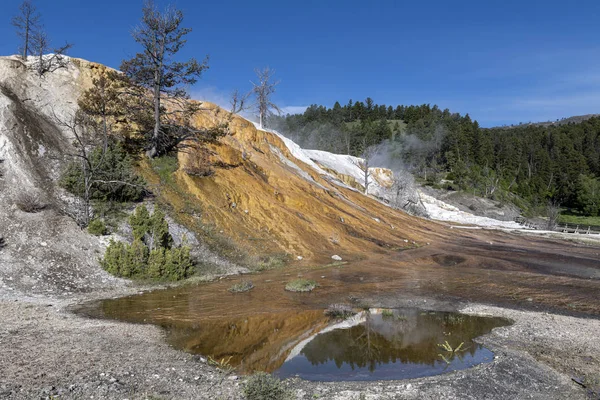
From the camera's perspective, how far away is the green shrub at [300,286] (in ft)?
55.5

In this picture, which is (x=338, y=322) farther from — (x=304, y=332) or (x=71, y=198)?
(x=71, y=198)

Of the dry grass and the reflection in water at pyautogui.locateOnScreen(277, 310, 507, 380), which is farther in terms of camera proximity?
the dry grass

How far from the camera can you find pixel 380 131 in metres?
120

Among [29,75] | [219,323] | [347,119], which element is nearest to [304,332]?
[219,323]

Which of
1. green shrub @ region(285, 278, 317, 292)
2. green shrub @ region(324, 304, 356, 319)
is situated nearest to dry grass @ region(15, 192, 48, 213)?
green shrub @ region(285, 278, 317, 292)

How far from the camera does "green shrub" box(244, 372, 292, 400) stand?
758cm

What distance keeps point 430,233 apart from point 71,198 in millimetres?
27188

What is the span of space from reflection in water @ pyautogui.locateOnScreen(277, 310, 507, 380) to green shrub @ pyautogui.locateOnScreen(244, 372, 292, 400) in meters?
1.08

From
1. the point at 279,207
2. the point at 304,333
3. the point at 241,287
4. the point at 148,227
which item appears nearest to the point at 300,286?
the point at 241,287

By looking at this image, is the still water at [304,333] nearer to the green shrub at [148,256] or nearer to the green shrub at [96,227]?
the green shrub at [148,256]

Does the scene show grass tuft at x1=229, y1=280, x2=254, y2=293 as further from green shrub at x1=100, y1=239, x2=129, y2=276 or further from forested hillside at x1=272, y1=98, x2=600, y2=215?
forested hillside at x1=272, y1=98, x2=600, y2=215

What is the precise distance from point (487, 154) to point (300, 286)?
343ft

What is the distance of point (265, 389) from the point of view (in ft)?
25.3

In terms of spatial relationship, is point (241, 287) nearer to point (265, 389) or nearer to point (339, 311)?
point (339, 311)
